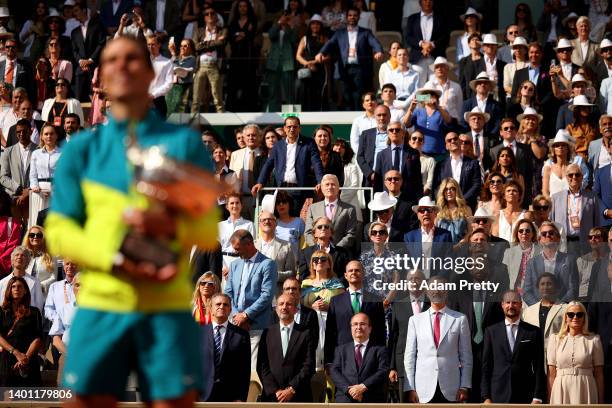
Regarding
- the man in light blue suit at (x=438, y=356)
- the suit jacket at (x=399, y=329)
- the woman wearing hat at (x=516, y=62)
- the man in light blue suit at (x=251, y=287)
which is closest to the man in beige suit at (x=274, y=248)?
the man in light blue suit at (x=251, y=287)

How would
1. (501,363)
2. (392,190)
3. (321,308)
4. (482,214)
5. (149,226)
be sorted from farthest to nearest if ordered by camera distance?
(392,190)
(482,214)
(321,308)
(501,363)
(149,226)

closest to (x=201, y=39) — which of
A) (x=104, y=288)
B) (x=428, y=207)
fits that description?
(x=428, y=207)

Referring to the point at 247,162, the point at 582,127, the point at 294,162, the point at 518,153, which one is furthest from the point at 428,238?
the point at 582,127

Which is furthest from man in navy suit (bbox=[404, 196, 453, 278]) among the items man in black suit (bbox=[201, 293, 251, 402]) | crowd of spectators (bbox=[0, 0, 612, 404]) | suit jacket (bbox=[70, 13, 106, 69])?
suit jacket (bbox=[70, 13, 106, 69])

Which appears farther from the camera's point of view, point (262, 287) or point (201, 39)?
point (201, 39)

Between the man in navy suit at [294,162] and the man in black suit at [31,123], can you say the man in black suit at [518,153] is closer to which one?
the man in navy suit at [294,162]

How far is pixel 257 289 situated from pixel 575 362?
11.2 ft

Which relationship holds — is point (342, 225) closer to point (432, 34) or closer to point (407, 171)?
point (407, 171)

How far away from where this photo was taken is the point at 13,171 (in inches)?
702

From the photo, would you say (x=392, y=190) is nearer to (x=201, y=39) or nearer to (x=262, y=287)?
(x=262, y=287)

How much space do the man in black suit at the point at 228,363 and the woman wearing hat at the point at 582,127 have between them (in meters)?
6.61

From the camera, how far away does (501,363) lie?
42.0 feet

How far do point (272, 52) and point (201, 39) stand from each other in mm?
1164

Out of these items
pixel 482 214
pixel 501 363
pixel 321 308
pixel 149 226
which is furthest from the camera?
pixel 482 214
